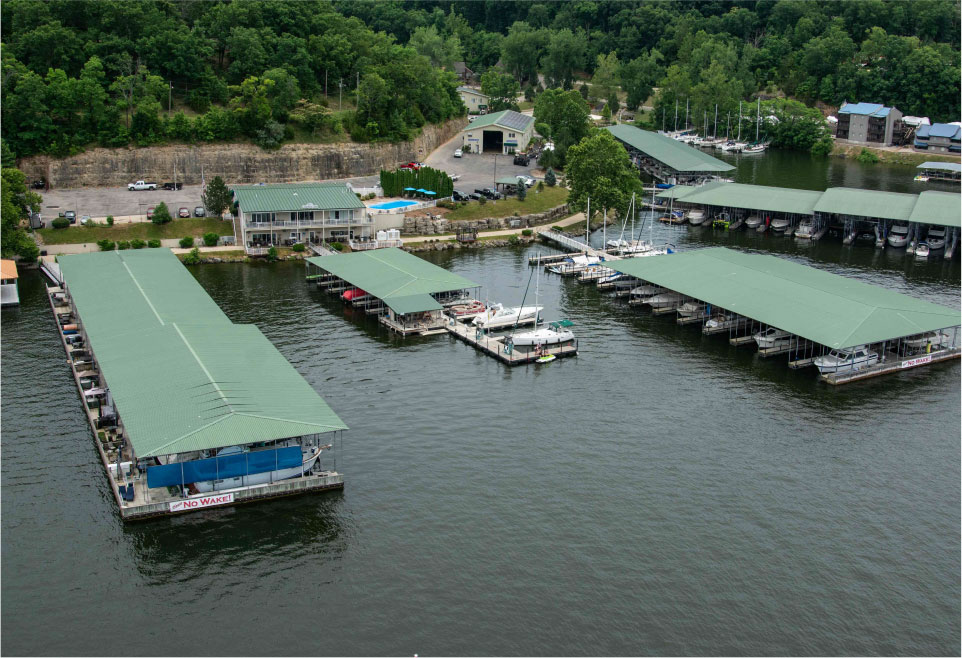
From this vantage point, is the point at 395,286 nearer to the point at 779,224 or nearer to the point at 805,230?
the point at 779,224

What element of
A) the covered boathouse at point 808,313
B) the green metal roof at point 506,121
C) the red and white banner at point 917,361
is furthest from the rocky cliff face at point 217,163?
the red and white banner at point 917,361

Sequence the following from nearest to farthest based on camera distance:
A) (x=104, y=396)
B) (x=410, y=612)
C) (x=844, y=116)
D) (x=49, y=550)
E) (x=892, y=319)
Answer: (x=410, y=612)
(x=49, y=550)
(x=104, y=396)
(x=892, y=319)
(x=844, y=116)

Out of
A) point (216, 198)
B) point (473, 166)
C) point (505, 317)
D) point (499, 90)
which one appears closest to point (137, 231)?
point (216, 198)

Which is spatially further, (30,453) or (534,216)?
(534,216)

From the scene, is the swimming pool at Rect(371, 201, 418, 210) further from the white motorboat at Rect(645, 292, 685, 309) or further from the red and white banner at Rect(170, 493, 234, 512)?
the red and white banner at Rect(170, 493, 234, 512)

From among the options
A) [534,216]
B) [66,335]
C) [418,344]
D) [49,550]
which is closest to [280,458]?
[49,550]

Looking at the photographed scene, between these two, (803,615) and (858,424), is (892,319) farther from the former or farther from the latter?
(803,615)
